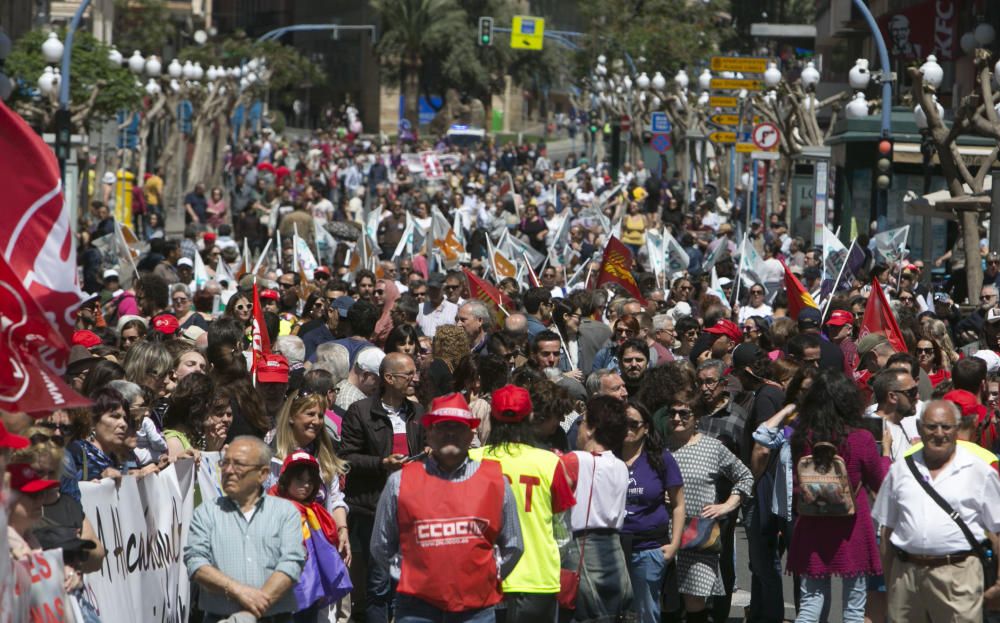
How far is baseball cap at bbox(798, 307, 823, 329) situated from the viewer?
44.6 feet

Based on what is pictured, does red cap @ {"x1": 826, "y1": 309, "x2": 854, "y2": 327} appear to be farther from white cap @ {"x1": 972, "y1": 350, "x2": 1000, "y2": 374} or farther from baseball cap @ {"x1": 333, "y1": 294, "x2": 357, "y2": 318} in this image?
baseball cap @ {"x1": 333, "y1": 294, "x2": 357, "y2": 318}

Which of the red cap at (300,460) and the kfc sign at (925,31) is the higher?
the kfc sign at (925,31)

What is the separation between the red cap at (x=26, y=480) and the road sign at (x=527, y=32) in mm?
67432

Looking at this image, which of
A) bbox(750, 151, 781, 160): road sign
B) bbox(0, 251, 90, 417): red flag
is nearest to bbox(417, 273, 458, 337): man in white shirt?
bbox(0, 251, 90, 417): red flag

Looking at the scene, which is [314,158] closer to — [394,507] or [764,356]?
[764,356]

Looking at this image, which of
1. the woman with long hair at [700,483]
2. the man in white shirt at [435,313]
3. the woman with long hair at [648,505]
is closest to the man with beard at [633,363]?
the woman with long hair at [700,483]

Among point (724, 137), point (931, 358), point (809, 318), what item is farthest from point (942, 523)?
point (724, 137)

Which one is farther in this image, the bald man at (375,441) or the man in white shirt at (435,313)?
the man in white shirt at (435,313)

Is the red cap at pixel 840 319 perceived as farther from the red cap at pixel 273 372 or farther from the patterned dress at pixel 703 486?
the red cap at pixel 273 372

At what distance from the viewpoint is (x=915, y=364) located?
35.8 ft

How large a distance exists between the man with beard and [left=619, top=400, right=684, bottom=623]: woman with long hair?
199 cm

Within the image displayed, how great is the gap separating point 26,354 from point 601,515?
3.56 m

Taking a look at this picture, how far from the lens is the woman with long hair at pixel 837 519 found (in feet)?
29.1

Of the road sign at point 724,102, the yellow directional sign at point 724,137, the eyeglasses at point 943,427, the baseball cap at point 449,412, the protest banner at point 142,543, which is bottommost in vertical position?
the protest banner at point 142,543
